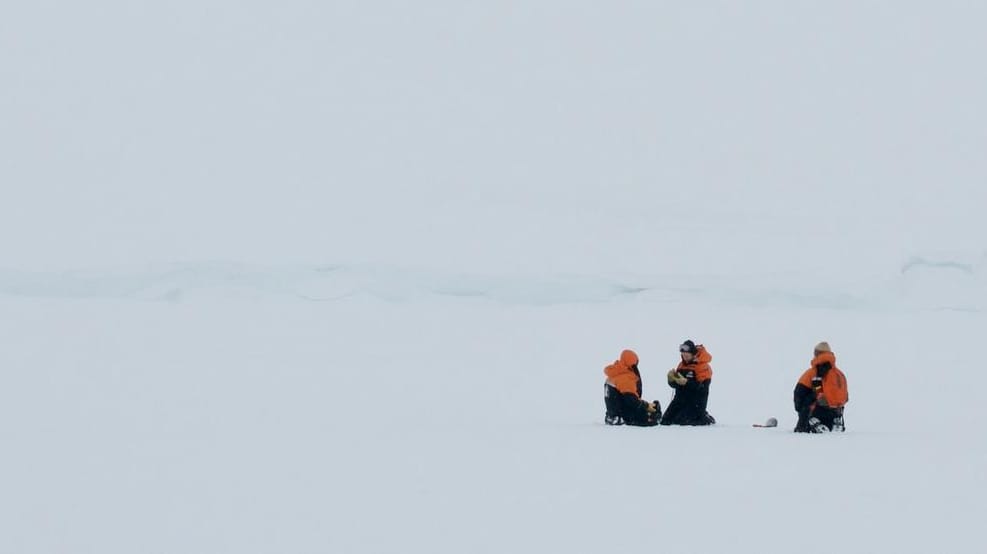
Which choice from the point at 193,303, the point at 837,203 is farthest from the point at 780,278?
the point at 193,303

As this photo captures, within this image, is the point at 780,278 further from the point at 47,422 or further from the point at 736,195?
the point at 47,422

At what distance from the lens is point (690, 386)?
850 cm

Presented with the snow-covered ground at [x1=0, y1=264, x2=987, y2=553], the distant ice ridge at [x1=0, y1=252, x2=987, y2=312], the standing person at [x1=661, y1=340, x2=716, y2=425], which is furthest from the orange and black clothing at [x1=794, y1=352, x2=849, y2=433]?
the distant ice ridge at [x1=0, y1=252, x2=987, y2=312]

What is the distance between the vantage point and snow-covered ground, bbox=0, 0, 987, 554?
539 cm

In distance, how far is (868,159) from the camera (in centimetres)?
2642

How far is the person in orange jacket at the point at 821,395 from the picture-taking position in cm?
770

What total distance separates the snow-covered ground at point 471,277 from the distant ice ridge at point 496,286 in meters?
0.07

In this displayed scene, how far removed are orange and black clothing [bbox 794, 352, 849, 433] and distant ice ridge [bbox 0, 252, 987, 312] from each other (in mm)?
10724

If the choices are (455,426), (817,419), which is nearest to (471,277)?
(455,426)

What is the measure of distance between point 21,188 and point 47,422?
16123mm

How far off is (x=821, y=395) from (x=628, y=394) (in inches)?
58.1

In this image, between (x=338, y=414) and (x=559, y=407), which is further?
(x=559, y=407)

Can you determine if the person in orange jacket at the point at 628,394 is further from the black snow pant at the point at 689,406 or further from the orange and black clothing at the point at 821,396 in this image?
the orange and black clothing at the point at 821,396

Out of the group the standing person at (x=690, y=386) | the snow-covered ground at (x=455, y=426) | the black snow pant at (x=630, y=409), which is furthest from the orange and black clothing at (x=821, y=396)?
the black snow pant at (x=630, y=409)
